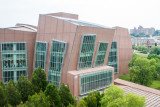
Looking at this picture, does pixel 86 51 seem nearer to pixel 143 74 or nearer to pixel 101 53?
pixel 101 53

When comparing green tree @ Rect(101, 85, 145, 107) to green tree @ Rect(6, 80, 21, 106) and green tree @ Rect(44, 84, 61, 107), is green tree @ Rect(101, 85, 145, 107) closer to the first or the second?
green tree @ Rect(44, 84, 61, 107)

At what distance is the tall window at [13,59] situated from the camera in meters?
33.8

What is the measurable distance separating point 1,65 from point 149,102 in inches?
1166

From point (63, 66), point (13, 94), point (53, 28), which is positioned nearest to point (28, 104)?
point (13, 94)

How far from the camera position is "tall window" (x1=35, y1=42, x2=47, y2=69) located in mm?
33906

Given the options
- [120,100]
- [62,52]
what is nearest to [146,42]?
[62,52]

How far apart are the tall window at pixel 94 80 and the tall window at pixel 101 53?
2.39 m

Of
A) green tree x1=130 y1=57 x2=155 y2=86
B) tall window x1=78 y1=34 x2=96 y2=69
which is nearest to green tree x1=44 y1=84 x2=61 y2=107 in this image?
tall window x1=78 y1=34 x2=96 y2=69

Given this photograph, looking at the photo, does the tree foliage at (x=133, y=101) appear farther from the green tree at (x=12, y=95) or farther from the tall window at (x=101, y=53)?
the tall window at (x=101, y=53)

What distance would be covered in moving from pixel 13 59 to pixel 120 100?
24.9 m

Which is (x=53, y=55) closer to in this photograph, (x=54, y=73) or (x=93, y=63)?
(x=54, y=73)

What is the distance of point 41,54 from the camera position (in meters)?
34.5

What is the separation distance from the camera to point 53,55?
3203 centimetres

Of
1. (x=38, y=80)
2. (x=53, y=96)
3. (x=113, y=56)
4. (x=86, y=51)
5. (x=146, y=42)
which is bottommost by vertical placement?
(x=53, y=96)
